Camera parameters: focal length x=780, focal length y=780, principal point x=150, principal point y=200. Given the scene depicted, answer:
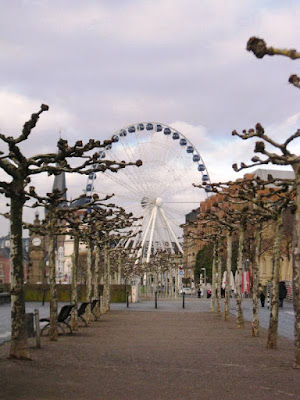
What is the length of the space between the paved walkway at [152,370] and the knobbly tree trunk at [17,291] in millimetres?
435

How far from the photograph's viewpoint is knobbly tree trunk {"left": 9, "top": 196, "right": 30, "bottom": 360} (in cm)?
1778

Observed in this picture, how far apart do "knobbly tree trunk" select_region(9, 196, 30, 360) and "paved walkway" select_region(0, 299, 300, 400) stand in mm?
435

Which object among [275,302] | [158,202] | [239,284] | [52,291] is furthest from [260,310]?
[275,302]

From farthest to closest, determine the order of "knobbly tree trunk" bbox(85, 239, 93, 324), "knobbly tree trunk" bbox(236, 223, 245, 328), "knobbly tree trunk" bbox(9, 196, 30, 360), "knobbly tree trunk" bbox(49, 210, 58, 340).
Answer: "knobbly tree trunk" bbox(85, 239, 93, 324)
"knobbly tree trunk" bbox(236, 223, 245, 328)
"knobbly tree trunk" bbox(49, 210, 58, 340)
"knobbly tree trunk" bbox(9, 196, 30, 360)

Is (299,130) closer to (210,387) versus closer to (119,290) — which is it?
(210,387)

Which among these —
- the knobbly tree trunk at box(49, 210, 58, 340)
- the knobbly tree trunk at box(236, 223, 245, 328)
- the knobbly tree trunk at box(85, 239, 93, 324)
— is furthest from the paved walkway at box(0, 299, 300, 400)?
the knobbly tree trunk at box(85, 239, 93, 324)

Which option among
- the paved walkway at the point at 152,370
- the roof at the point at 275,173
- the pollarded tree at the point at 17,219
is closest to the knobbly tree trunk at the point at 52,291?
the paved walkway at the point at 152,370

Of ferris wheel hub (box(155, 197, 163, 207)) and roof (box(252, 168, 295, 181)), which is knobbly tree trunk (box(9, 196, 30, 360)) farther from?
roof (box(252, 168, 295, 181))

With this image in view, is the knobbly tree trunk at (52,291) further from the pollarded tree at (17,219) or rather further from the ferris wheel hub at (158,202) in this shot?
the ferris wheel hub at (158,202)

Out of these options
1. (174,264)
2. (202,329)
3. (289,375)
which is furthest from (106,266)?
(174,264)

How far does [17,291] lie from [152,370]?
3909mm

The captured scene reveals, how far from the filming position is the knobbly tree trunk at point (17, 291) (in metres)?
17.8

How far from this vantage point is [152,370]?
54.1 ft

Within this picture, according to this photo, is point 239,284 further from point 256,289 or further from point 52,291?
point 52,291
